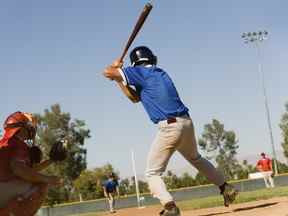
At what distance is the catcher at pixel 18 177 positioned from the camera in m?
4.96

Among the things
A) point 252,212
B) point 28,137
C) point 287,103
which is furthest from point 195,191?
point 287,103

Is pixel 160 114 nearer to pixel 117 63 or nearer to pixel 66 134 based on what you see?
pixel 117 63

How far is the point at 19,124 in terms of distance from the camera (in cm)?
533

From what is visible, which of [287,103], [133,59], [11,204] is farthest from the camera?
[287,103]

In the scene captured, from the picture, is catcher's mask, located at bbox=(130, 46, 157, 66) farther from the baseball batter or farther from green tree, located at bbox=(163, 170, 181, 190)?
green tree, located at bbox=(163, 170, 181, 190)

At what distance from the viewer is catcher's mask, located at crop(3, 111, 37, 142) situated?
5.25 metres

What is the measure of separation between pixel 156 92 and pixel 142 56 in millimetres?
601

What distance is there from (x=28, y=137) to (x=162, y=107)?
1.68 m

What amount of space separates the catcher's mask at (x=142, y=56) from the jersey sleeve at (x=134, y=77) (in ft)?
0.68

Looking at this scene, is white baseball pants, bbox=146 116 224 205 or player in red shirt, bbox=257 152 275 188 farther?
player in red shirt, bbox=257 152 275 188

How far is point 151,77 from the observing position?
663cm

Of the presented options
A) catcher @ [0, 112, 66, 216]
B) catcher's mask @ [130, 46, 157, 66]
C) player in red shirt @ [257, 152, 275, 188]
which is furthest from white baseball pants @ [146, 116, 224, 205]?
player in red shirt @ [257, 152, 275, 188]

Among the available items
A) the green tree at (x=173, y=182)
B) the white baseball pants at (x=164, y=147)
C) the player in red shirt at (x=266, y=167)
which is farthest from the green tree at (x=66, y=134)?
the white baseball pants at (x=164, y=147)

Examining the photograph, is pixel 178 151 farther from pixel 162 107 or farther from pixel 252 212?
pixel 252 212
